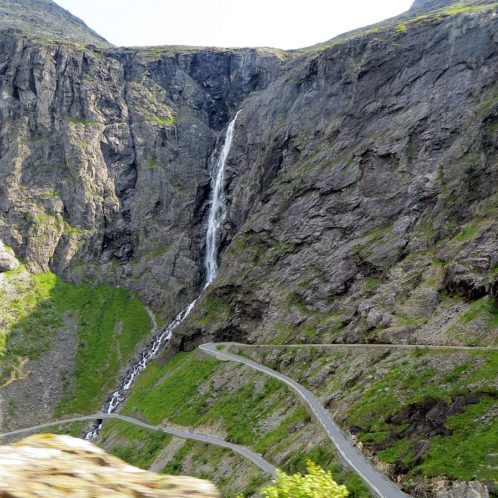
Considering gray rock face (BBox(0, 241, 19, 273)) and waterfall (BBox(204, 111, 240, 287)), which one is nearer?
gray rock face (BBox(0, 241, 19, 273))

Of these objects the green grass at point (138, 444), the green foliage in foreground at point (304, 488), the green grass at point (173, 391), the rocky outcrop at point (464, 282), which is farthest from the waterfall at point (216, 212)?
the green foliage in foreground at point (304, 488)

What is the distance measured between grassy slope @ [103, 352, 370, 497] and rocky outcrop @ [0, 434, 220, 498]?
24659mm

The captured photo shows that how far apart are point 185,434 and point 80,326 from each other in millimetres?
65016

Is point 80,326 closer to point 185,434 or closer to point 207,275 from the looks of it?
point 207,275

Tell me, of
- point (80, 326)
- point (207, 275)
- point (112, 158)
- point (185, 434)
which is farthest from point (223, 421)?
point (112, 158)

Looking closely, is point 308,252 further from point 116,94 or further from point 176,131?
point 116,94

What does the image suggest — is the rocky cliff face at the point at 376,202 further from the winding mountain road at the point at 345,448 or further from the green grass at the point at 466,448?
the green grass at the point at 466,448

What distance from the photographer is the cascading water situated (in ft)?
320

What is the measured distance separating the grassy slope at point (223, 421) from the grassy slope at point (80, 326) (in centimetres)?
1341

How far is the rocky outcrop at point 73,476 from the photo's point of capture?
8.78 m

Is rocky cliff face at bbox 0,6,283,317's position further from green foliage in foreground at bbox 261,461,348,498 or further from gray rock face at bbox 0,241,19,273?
green foliage in foreground at bbox 261,461,348,498

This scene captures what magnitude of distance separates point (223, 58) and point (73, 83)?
5571 cm

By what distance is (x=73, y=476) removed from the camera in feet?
31.4

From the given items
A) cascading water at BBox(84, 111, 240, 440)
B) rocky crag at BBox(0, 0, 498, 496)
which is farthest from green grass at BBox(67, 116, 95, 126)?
cascading water at BBox(84, 111, 240, 440)
